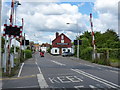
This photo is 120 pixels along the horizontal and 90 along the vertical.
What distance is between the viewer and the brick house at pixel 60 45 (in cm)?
9275

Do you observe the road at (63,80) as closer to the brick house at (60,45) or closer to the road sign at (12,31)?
the road sign at (12,31)

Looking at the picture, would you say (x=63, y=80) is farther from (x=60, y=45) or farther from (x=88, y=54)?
(x=60, y=45)

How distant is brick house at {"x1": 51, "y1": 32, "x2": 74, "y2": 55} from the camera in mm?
92750

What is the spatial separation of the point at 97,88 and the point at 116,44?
45382mm

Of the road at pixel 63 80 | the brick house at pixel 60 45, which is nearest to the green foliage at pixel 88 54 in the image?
the road at pixel 63 80

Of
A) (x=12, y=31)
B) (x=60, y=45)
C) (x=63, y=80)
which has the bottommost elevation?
(x=63, y=80)

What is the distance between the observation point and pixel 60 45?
94.6 meters

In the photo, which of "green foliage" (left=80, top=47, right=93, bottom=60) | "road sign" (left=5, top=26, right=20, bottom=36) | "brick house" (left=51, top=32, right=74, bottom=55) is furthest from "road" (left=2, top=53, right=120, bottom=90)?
Result: "brick house" (left=51, top=32, right=74, bottom=55)

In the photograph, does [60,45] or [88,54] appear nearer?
[88,54]

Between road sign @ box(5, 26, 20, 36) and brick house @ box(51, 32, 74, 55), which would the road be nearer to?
road sign @ box(5, 26, 20, 36)

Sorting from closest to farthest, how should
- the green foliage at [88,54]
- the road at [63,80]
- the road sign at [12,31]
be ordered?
the road at [63,80] → the road sign at [12,31] → the green foliage at [88,54]

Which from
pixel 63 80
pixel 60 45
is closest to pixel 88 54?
pixel 63 80

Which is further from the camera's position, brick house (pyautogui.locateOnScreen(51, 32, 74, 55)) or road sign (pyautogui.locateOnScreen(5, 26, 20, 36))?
brick house (pyautogui.locateOnScreen(51, 32, 74, 55))

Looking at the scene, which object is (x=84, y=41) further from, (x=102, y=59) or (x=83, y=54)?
(x=102, y=59)
